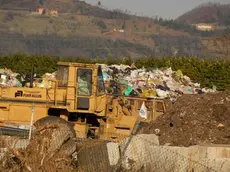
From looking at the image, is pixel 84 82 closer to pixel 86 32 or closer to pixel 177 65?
pixel 177 65

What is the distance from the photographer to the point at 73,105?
672 inches

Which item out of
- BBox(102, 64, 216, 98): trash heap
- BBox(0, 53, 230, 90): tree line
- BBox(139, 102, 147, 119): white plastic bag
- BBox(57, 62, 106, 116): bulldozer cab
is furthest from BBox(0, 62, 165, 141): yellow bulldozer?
BBox(0, 53, 230, 90): tree line

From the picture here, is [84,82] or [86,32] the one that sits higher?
[84,82]

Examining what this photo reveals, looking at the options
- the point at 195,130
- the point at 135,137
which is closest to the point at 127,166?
the point at 135,137

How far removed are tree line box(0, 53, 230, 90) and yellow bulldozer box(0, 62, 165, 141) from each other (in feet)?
45.9

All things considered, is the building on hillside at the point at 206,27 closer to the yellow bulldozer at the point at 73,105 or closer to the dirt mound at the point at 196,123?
the dirt mound at the point at 196,123

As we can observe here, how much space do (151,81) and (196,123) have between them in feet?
42.6

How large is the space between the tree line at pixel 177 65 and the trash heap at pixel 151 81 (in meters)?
0.74

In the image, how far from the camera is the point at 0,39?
11619cm

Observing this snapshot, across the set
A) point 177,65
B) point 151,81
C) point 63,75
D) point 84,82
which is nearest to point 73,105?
point 84,82

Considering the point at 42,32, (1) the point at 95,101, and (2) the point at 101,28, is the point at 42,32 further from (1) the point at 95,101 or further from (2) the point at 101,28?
(1) the point at 95,101

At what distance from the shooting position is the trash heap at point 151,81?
28.1 m

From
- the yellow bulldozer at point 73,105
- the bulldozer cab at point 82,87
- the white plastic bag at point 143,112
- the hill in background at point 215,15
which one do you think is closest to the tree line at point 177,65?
the white plastic bag at point 143,112

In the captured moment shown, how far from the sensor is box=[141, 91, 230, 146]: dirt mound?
1625cm
